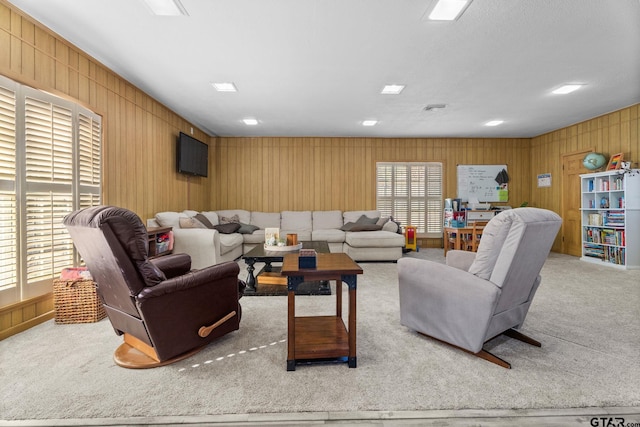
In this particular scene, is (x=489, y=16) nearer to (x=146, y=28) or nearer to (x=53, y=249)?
(x=146, y=28)

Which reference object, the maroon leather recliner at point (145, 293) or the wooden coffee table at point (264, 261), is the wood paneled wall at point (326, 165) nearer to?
the wooden coffee table at point (264, 261)

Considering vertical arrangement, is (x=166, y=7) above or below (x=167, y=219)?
above

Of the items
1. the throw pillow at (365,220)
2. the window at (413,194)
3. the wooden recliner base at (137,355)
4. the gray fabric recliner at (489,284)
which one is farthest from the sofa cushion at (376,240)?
the wooden recliner base at (137,355)

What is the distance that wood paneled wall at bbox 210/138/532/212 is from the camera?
686 centimetres

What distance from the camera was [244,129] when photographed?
6.23 metres

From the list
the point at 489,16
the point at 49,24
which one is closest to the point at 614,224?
the point at 489,16

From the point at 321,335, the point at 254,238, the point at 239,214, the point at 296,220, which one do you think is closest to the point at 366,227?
the point at 296,220

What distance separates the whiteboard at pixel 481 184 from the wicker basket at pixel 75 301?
6.98m

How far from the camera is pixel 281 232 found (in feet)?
20.1

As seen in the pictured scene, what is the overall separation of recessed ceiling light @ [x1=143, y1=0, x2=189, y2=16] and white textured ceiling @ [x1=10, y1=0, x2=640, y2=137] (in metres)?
0.06

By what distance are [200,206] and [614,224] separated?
24.5ft

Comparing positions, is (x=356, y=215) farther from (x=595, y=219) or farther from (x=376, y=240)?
(x=595, y=219)

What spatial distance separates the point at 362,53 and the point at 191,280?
9.09ft

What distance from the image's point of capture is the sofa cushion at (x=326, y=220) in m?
6.45
